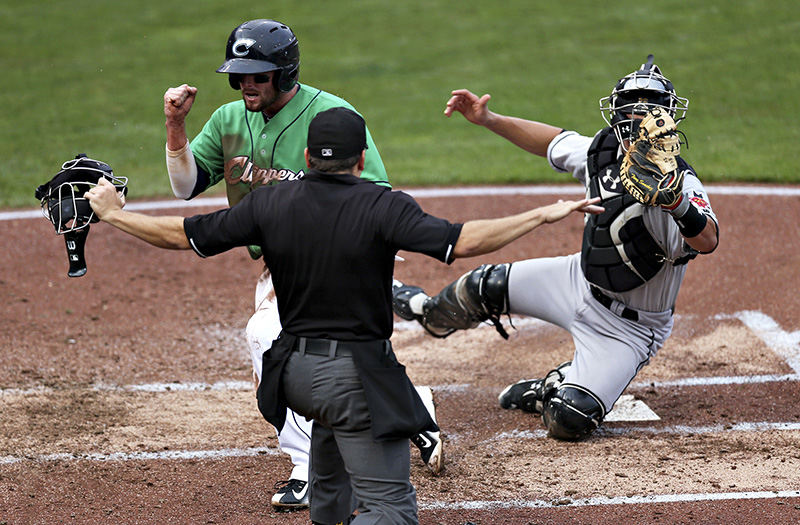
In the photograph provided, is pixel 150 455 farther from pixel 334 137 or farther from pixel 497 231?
pixel 497 231

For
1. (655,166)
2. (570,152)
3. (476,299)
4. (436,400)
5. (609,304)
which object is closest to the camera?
(655,166)

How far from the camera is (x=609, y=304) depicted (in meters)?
5.27

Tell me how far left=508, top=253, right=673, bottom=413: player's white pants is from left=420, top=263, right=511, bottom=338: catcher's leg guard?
6 cm

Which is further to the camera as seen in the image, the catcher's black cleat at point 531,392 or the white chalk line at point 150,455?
the catcher's black cleat at point 531,392

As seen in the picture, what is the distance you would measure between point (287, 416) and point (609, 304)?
5.89 ft

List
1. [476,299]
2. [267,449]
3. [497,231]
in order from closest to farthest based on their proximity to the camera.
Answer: [497,231]
[267,449]
[476,299]

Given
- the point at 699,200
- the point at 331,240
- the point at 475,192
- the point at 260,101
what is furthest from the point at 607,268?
the point at 475,192

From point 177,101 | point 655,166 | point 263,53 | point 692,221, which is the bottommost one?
point 692,221

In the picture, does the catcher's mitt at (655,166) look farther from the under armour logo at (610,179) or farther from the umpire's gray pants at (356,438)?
the umpire's gray pants at (356,438)

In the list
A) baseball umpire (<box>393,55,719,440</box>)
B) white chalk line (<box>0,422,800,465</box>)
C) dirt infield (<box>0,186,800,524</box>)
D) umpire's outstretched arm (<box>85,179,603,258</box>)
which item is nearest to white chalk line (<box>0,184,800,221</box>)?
dirt infield (<box>0,186,800,524</box>)

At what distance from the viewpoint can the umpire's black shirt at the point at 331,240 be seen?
349 cm

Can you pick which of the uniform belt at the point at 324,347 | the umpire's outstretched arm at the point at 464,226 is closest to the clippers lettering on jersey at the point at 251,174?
the umpire's outstretched arm at the point at 464,226

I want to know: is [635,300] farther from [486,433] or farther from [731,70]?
[731,70]

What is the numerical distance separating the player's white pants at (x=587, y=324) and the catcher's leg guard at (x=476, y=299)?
61 millimetres
